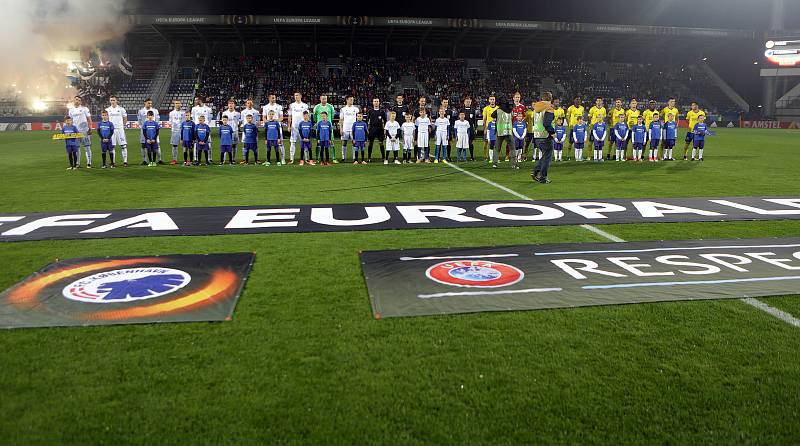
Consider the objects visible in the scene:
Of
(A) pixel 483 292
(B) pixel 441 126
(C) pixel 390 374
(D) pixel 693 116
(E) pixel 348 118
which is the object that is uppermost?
(E) pixel 348 118

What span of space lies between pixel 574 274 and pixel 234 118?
13.3 m

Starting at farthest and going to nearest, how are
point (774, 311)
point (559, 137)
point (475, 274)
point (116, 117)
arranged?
point (559, 137) < point (116, 117) < point (475, 274) < point (774, 311)

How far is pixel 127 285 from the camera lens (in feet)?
15.1

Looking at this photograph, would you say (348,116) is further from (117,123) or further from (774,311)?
(774,311)

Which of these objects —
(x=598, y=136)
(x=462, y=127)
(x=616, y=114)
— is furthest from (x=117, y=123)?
(x=616, y=114)

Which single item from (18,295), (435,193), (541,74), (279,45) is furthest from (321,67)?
(18,295)

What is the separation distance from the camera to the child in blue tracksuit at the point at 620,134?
15992mm

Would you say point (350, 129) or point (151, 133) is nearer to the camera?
point (151, 133)

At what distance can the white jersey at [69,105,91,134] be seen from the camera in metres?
14.4

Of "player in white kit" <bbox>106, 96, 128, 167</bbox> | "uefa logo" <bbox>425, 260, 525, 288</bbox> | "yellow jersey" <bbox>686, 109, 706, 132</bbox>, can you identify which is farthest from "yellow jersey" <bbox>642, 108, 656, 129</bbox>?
"player in white kit" <bbox>106, 96, 128, 167</bbox>

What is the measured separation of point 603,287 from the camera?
4.55m

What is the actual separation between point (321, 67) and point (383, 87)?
590cm

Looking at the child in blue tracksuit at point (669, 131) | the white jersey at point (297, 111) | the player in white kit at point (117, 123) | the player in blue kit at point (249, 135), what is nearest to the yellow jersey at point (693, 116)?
the child in blue tracksuit at point (669, 131)

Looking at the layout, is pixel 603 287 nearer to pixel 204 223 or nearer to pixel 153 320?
pixel 153 320
